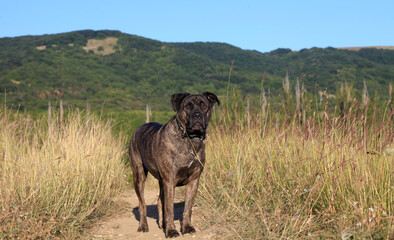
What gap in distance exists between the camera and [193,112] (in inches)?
175

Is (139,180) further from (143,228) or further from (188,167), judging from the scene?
(188,167)

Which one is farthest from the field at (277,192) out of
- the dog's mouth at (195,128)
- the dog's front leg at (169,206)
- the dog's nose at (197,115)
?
the dog's nose at (197,115)

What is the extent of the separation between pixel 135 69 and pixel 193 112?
8952cm

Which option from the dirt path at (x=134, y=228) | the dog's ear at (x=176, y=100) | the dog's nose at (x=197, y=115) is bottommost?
the dirt path at (x=134, y=228)

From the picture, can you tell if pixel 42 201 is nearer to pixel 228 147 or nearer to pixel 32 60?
pixel 228 147

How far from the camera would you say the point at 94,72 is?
84625mm

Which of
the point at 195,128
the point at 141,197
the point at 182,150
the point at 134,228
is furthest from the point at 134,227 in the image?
the point at 195,128

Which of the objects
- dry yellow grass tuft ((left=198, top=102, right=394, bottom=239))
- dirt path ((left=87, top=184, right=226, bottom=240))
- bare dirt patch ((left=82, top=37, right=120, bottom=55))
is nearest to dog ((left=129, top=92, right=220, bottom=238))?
dirt path ((left=87, top=184, right=226, bottom=240))

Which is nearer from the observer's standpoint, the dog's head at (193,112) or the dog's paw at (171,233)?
the dog's head at (193,112)

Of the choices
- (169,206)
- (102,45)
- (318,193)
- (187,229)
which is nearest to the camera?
(318,193)

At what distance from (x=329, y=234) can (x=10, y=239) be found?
135 inches

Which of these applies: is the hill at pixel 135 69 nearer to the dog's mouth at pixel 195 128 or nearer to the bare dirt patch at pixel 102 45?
the bare dirt patch at pixel 102 45

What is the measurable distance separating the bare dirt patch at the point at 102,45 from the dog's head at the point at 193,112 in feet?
341

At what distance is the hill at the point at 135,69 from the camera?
64.8m
